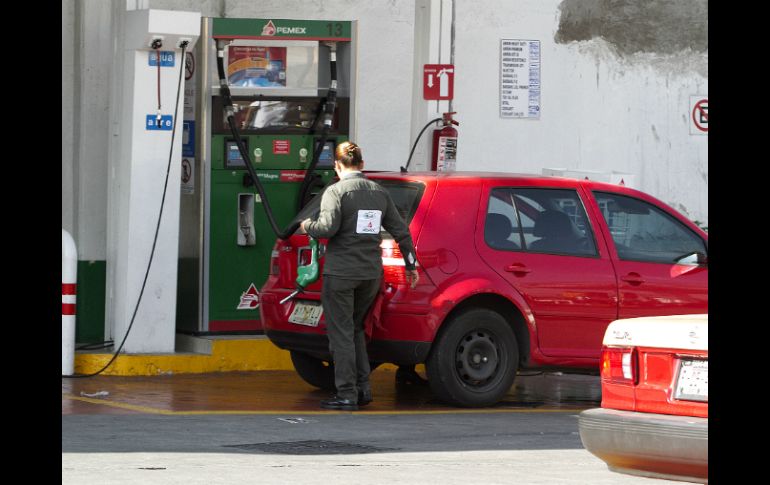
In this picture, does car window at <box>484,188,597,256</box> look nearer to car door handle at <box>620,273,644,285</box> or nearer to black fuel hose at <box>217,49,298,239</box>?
car door handle at <box>620,273,644,285</box>

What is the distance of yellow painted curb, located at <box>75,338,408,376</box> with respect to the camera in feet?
39.6

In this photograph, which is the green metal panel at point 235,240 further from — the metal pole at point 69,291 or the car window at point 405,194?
the car window at point 405,194

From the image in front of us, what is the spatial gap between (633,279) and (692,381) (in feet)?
14.4

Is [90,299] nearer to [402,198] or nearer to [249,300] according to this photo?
[249,300]

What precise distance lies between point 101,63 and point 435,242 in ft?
14.1

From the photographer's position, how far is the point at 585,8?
15.6 metres

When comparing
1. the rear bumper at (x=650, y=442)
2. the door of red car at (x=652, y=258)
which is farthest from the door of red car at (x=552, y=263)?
the rear bumper at (x=650, y=442)

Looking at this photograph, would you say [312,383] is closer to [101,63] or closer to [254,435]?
[254,435]

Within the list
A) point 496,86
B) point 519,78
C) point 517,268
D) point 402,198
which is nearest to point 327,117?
point 402,198

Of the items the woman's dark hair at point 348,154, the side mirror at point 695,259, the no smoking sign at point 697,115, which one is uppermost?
the no smoking sign at point 697,115

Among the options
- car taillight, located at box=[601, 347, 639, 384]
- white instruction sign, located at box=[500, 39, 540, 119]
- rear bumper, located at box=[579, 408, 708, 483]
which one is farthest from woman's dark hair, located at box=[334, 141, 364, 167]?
white instruction sign, located at box=[500, 39, 540, 119]

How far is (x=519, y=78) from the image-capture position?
15.1 metres

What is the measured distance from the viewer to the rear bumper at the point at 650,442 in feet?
19.7

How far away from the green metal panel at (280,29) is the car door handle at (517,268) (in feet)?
11.0
